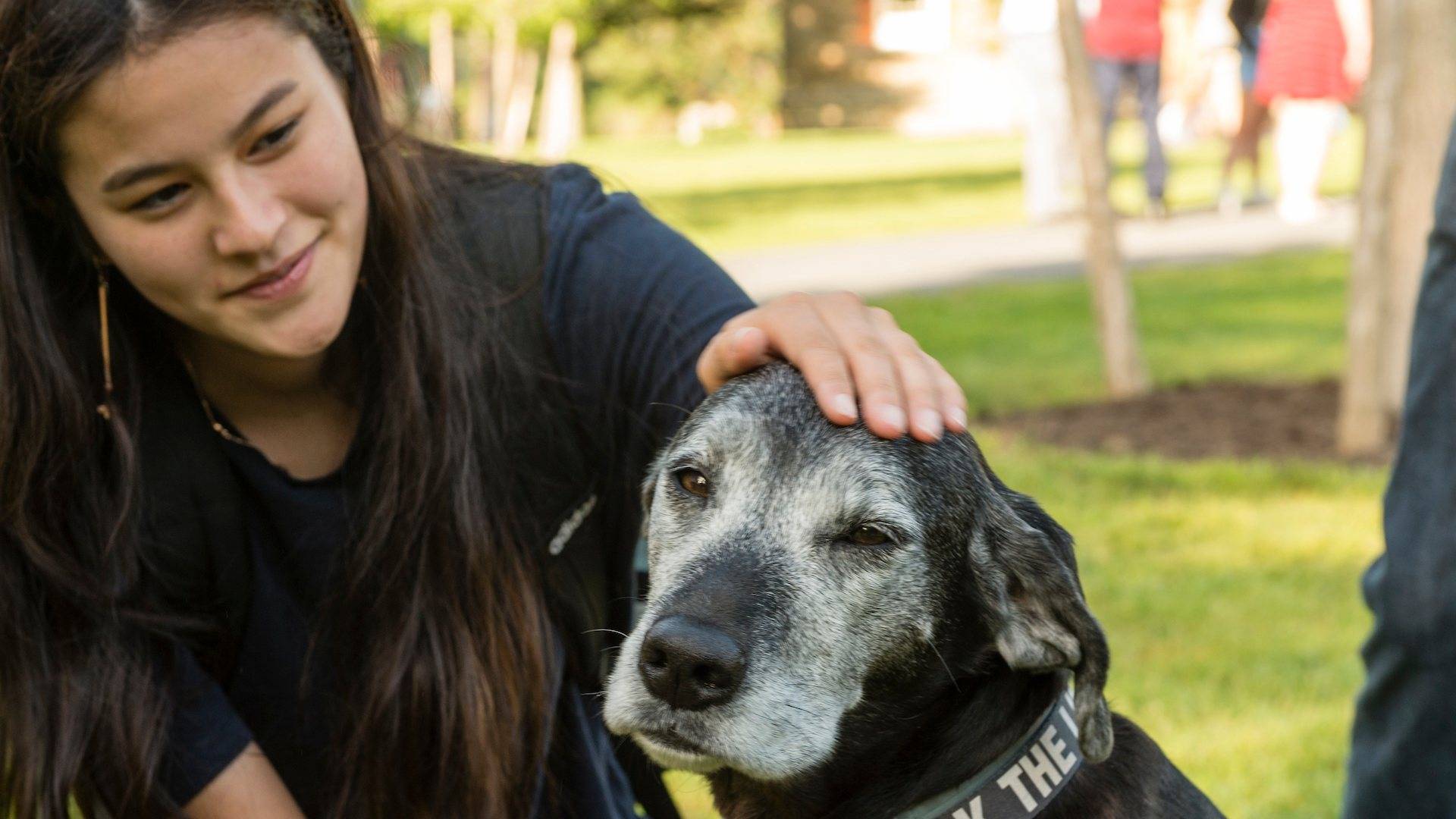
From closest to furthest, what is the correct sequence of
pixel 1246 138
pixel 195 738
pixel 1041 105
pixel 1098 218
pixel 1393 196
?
pixel 195 738
pixel 1393 196
pixel 1098 218
pixel 1041 105
pixel 1246 138

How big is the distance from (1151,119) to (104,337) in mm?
14330

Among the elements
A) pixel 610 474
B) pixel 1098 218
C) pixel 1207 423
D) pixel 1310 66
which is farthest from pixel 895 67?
pixel 610 474

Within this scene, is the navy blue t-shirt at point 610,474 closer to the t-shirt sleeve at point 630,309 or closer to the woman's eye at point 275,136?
the t-shirt sleeve at point 630,309

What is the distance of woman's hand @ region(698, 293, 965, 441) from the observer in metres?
2.57

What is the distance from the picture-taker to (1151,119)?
15984mm

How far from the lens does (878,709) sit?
8.72 feet

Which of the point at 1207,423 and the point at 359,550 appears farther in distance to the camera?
the point at 1207,423

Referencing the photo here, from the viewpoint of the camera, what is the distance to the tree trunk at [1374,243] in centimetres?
673

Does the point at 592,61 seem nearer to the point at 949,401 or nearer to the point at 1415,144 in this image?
the point at 1415,144

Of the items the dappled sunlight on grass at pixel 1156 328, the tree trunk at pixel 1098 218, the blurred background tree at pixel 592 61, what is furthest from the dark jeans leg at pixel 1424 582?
the blurred background tree at pixel 592 61

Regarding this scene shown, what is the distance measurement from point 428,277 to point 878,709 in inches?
50.1

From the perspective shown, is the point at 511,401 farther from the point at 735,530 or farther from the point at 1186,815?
the point at 1186,815

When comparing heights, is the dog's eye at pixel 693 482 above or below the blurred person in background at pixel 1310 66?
above

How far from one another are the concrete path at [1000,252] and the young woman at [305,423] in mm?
7999
